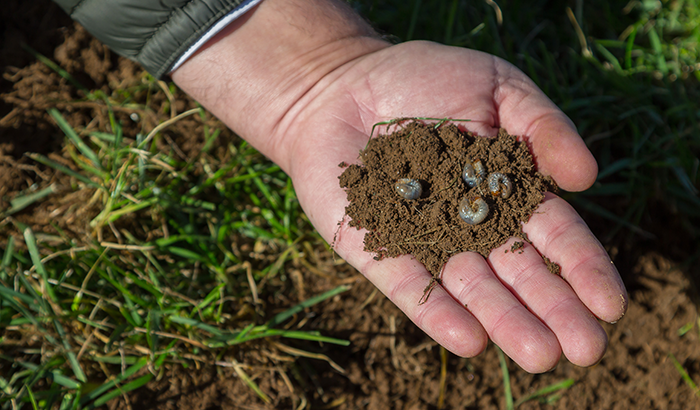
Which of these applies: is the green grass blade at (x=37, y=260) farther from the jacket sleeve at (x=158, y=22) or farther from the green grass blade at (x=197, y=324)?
the jacket sleeve at (x=158, y=22)

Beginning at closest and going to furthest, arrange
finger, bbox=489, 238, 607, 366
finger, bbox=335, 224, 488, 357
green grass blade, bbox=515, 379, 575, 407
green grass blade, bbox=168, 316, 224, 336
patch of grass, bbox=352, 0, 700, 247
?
finger, bbox=489, 238, 607, 366 < finger, bbox=335, 224, 488, 357 < green grass blade, bbox=168, 316, 224, 336 < green grass blade, bbox=515, 379, 575, 407 < patch of grass, bbox=352, 0, 700, 247

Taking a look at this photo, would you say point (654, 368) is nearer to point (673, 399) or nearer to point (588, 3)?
point (673, 399)

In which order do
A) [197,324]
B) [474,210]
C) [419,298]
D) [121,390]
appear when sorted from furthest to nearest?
[197,324], [121,390], [474,210], [419,298]

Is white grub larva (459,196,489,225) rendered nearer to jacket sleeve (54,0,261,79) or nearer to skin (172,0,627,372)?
skin (172,0,627,372)

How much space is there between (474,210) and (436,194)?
0.25 metres

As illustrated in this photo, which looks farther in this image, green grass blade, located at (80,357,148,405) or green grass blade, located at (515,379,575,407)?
green grass blade, located at (515,379,575,407)

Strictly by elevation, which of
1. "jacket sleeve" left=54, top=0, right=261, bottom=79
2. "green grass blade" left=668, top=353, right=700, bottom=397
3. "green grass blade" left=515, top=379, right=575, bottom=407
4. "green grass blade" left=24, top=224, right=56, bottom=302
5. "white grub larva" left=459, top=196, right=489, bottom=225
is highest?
"jacket sleeve" left=54, top=0, right=261, bottom=79

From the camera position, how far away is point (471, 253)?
256cm

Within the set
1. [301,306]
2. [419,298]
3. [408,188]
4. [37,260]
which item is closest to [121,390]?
[37,260]

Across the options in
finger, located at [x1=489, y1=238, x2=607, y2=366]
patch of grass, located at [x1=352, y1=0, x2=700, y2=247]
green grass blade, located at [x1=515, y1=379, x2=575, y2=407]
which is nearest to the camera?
finger, located at [x1=489, y1=238, x2=607, y2=366]

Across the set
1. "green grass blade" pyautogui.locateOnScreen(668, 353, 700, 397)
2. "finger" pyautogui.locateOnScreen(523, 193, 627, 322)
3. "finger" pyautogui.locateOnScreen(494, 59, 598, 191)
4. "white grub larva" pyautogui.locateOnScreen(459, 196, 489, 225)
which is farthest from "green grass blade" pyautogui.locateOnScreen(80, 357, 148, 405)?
"green grass blade" pyautogui.locateOnScreen(668, 353, 700, 397)

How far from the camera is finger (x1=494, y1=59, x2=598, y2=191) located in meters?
2.53

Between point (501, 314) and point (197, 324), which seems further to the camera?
point (197, 324)

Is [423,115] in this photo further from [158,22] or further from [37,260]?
[37,260]
